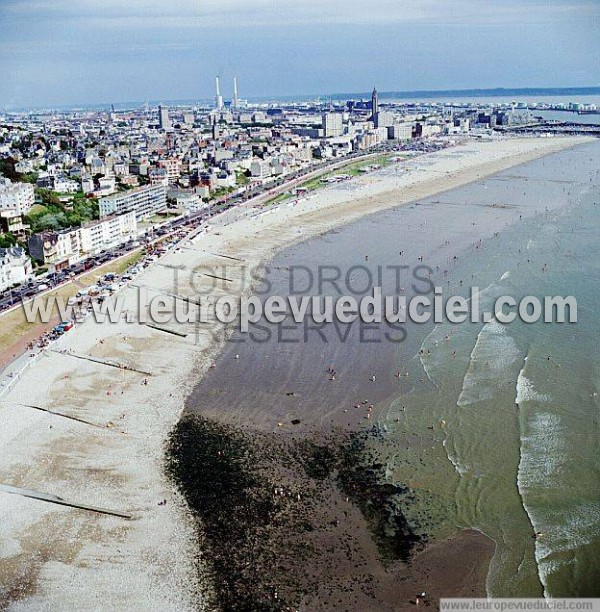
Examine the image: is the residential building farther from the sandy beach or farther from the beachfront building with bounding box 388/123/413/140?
the beachfront building with bounding box 388/123/413/140

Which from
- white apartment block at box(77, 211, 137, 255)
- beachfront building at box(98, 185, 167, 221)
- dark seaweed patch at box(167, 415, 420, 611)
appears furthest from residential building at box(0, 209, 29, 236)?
dark seaweed patch at box(167, 415, 420, 611)

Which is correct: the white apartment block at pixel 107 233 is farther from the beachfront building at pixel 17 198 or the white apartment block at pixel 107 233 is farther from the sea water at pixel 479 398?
the sea water at pixel 479 398

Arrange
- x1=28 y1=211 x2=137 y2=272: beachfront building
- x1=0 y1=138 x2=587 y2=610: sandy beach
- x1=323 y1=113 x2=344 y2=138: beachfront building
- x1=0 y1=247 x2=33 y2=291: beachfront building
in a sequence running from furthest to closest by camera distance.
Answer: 1. x1=323 y1=113 x2=344 y2=138: beachfront building
2. x1=28 y1=211 x2=137 y2=272: beachfront building
3. x1=0 y1=247 x2=33 y2=291: beachfront building
4. x1=0 y1=138 x2=587 y2=610: sandy beach

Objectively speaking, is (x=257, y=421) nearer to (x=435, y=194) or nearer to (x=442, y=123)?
(x=435, y=194)

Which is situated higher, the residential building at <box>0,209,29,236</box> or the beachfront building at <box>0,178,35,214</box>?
the beachfront building at <box>0,178,35,214</box>

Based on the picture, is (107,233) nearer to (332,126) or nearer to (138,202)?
(138,202)

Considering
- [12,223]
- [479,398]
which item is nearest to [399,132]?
[12,223]

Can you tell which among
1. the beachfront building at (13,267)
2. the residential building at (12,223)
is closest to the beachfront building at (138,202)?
the residential building at (12,223)
